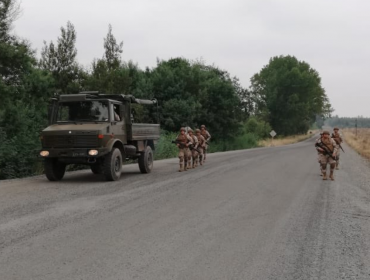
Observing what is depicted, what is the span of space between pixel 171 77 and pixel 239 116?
11074 mm

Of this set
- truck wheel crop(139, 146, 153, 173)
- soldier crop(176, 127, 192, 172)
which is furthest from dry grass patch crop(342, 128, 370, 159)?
truck wheel crop(139, 146, 153, 173)

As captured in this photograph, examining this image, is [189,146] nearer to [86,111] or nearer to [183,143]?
[183,143]

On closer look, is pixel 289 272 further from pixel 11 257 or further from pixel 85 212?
pixel 85 212

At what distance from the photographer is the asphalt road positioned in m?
4.64

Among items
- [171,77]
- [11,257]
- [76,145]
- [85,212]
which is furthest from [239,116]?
[11,257]

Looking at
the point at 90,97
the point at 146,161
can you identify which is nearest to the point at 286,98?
the point at 146,161

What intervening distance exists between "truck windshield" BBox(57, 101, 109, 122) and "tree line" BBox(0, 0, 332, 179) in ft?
10.1

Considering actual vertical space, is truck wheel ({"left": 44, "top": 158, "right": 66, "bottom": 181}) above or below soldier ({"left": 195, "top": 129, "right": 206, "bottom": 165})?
below

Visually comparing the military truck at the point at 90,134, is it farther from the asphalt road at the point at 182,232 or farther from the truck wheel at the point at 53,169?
the asphalt road at the point at 182,232

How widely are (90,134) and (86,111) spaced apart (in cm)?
113

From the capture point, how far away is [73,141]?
1169 centimetres

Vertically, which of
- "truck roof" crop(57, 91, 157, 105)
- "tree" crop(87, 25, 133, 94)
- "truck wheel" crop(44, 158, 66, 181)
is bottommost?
"truck wheel" crop(44, 158, 66, 181)

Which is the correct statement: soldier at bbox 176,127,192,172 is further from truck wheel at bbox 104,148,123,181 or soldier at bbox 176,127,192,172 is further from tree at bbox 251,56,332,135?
tree at bbox 251,56,332,135

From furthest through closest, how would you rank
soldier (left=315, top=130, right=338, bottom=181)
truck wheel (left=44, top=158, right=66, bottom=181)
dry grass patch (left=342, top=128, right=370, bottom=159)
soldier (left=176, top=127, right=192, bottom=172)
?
dry grass patch (left=342, top=128, right=370, bottom=159), soldier (left=176, top=127, right=192, bottom=172), soldier (left=315, top=130, right=338, bottom=181), truck wheel (left=44, top=158, right=66, bottom=181)
